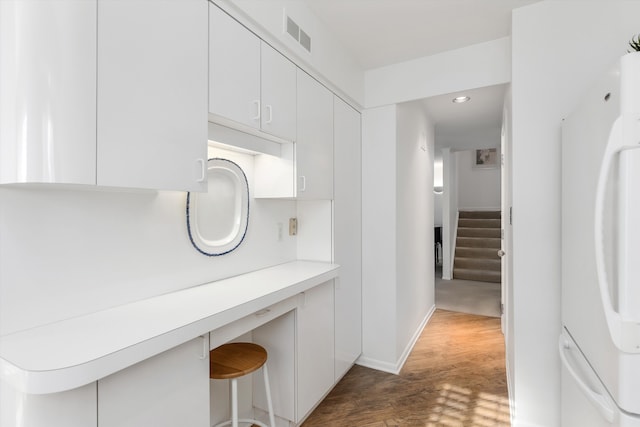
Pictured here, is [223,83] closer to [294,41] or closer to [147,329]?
[294,41]

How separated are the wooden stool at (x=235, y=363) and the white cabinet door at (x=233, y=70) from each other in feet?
3.86

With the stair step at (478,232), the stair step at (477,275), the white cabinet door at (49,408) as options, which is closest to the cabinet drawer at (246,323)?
the white cabinet door at (49,408)

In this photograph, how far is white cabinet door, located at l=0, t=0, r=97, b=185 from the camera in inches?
33.7

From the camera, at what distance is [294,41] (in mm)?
1846

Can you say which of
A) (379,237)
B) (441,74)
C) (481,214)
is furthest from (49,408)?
(481,214)

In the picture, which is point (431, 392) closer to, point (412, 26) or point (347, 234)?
point (347, 234)

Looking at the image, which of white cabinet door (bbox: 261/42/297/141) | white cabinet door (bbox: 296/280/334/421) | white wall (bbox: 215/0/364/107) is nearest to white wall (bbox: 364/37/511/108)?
white wall (bbox: 215/0/364/107)

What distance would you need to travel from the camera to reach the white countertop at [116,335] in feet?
2.56

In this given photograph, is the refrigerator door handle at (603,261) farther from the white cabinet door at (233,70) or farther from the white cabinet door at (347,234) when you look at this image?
the white cabinet door at (347,234)

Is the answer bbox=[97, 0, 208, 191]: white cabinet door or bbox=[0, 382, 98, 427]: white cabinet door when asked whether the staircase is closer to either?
bbox=[97, 0, 208, 191]: white cabinet door

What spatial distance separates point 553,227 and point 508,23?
1369mm

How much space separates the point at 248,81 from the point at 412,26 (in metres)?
1.32

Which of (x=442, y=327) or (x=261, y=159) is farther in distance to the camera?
(x=442, y=327)

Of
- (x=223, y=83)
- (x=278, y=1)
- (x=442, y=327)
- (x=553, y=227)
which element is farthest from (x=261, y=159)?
(x=442, y=327)
